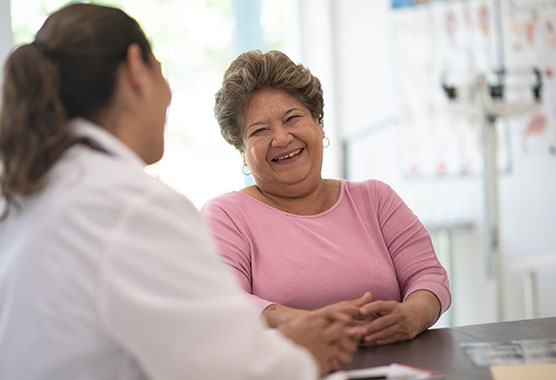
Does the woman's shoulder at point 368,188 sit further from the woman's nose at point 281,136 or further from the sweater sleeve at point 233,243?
the sweater sleeve at point 233,243

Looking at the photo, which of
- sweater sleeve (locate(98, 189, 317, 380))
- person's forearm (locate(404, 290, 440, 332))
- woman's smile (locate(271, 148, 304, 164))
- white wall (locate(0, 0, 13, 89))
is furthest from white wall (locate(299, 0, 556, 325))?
sweater sleeve (locate(98, 189, 317, 380))

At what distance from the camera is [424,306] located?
1525 millimetres

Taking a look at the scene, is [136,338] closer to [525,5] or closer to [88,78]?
[88,78]

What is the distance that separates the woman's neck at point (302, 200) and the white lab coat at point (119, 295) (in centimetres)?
98

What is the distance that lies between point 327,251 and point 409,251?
9.3 inches

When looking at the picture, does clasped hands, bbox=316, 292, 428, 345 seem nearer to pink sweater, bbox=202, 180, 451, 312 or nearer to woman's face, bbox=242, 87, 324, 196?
pink sweater, bbox=202, 180, 451, 312

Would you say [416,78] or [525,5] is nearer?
[525,5]

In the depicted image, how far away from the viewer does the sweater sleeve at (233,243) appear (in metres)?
1.61

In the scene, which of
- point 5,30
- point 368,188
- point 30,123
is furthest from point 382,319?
point 5,30

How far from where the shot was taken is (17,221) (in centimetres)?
88

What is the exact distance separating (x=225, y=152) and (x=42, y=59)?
8.34ft

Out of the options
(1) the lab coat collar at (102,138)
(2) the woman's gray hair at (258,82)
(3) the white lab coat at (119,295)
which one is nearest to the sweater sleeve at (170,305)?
(3) the white lab coat at (119,295)

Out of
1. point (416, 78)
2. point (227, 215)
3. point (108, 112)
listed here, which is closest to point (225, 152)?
point (416, 78)

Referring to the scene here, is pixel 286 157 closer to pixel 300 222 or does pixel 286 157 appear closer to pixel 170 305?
pixel 300 222
